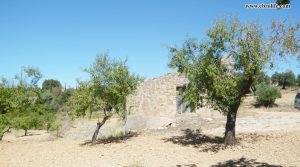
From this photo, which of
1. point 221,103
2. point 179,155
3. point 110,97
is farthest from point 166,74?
point 179,155

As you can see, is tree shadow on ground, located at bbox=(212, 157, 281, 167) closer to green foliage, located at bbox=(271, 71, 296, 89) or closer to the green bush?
the green bush

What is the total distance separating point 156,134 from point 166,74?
7303 mm

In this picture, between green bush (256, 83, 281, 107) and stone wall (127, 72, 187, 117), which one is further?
green bush (256, 83, 281, 107)

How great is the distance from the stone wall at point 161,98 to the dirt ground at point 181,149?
14.9 ft

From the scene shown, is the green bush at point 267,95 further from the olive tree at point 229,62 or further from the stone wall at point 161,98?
the olive tree at point 229,62

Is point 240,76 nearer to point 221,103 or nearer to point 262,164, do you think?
point 221,103

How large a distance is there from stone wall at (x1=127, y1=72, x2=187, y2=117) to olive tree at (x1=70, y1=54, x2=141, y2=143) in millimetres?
7605

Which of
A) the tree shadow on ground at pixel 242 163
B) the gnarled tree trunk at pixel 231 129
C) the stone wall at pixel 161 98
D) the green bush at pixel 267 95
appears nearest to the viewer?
the tree shadow on ground at pixel 242 163

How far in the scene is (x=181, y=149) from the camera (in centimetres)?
1403

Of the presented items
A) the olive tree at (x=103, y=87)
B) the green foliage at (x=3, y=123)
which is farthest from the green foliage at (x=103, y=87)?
the green foliage at (x=3, y=123)

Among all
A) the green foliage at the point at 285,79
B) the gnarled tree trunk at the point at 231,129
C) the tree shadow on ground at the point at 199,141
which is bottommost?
the tree shadow on ground at the point at 199,141

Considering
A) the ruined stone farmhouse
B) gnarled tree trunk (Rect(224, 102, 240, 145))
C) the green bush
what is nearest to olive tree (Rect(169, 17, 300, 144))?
gnarled tree trunk (Rect(224, 102, 240, 145))

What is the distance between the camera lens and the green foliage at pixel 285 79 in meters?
58.9

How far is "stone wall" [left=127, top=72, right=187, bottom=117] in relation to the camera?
23922mm
